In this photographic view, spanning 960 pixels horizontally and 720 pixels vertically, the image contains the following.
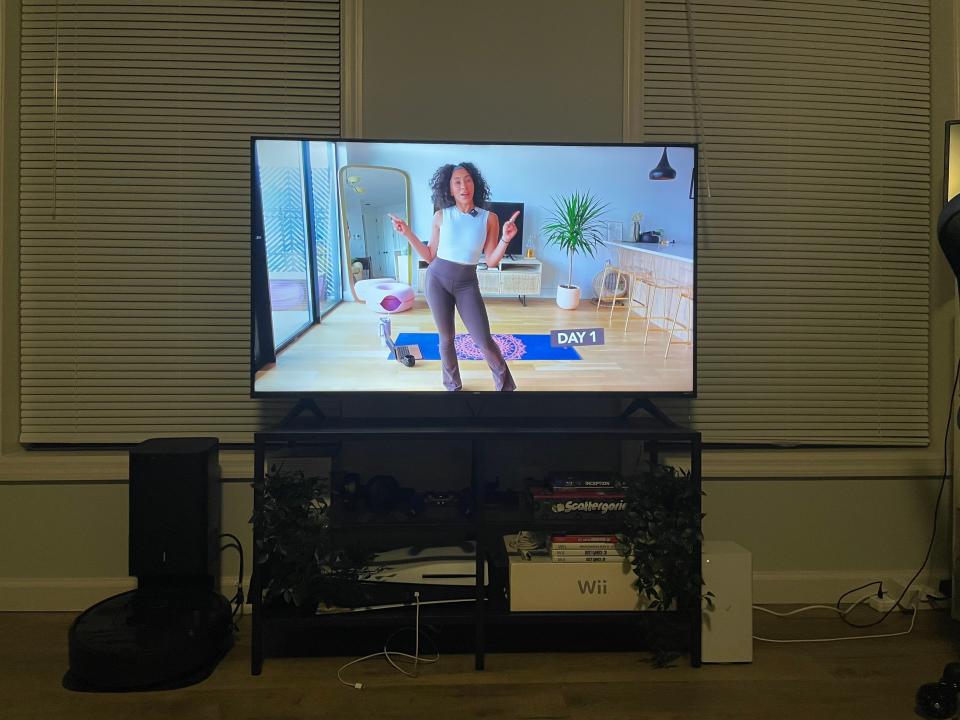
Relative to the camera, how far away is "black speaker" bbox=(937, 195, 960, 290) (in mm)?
2004

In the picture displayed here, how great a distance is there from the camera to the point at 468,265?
8.07ft

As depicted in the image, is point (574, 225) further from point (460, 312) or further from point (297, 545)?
point (297, 545)

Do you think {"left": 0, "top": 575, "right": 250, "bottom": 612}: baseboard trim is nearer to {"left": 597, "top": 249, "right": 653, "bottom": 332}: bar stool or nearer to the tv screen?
the tv screen

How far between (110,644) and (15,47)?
2041mm

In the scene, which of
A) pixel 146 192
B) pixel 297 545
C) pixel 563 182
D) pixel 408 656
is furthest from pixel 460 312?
pixel 146 192

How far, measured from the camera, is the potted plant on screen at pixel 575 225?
2465 millimetres

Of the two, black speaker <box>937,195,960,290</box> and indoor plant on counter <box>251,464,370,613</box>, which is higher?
black speaker <box>937,195,960,290</box>

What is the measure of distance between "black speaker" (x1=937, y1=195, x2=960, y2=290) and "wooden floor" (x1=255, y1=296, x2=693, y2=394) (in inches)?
30.8

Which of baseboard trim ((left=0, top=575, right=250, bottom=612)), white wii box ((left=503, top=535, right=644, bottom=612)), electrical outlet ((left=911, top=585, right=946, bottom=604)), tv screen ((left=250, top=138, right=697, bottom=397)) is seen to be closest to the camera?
white wii box ((left=503, top=535, right=644, bottom=612))

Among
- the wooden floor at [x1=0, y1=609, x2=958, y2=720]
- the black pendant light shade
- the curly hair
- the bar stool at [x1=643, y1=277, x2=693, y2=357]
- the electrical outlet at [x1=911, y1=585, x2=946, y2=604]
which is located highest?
the black pendant light shade

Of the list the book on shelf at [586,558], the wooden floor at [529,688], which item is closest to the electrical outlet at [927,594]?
the wooden floor at [529,688]

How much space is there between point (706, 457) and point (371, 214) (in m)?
1.48

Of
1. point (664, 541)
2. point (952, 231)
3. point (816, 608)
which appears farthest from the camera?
point (816, 608)

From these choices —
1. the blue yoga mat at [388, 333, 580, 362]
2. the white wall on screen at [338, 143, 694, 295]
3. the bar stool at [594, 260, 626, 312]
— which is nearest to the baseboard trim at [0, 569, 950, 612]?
the blue yoga mat at [388, 333, 580, 362]
